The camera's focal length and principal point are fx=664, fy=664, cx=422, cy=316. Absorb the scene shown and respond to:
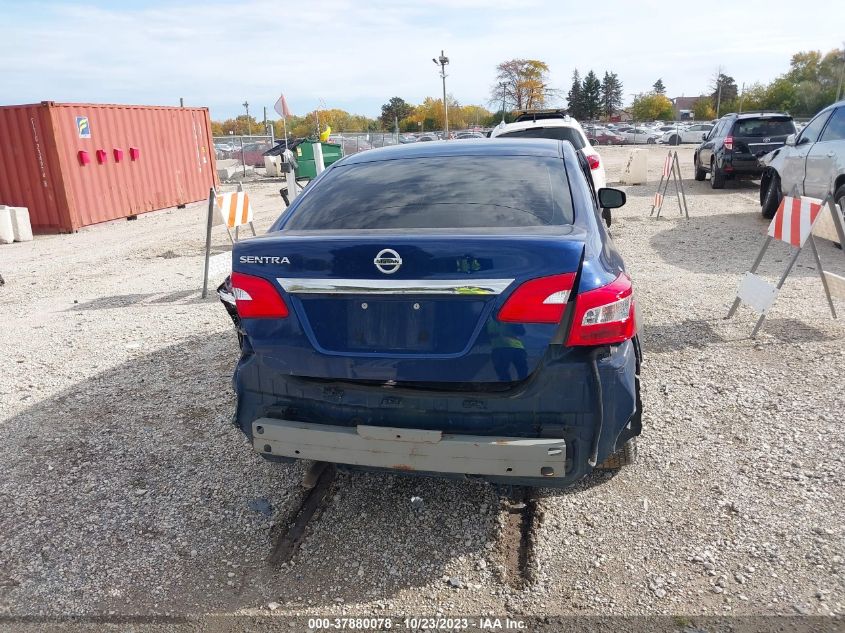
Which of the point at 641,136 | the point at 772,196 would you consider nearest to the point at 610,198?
the point at 772,196

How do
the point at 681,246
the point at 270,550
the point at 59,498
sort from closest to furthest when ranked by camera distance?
1. the point at 270,550
2. the point at 59,498
3. the point at 681,246

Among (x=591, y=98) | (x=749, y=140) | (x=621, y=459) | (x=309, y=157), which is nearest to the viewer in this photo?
(x=621, y=459)

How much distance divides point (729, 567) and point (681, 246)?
787 cm

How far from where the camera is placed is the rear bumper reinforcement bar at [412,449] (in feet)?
8.42

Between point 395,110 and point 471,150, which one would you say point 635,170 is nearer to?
point 471,150

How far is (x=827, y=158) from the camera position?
9.26m

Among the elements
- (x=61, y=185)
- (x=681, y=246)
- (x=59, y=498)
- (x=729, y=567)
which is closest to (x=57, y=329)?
(x=59, y=498)

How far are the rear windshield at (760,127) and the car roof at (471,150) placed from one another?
1371 centimetres

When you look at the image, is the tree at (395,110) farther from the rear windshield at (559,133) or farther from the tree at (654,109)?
the rear windshield at (559,133)

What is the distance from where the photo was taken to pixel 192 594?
2.76m

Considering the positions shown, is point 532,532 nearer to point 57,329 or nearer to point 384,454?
point 384,454

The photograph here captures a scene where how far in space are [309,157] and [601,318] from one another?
20.7 meters

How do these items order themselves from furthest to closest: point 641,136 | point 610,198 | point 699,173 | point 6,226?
1. point 641,136
2. point 699,173
3. point 6,226
4. point 610,198

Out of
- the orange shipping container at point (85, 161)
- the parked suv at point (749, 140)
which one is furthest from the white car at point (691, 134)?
the orange shipping container at point (85, 161)
